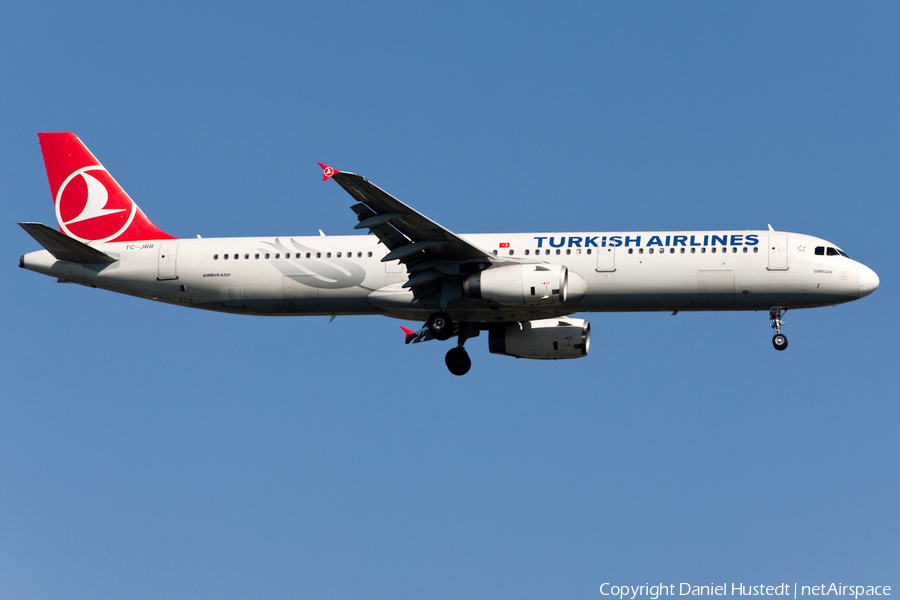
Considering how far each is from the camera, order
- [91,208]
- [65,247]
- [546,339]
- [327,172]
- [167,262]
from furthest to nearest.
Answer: [91,208] → [546,339] → [167,262] → [65,247] → [327,172]

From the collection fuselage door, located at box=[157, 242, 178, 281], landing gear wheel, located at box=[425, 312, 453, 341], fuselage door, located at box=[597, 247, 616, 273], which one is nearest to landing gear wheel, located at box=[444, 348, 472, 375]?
landing gear wheel, located at box=[425, 312, 453, 341]

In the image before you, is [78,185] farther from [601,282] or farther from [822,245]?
[822,245]

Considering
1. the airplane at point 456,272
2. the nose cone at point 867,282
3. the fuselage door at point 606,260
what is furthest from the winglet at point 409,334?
the nose cone at point 867,282

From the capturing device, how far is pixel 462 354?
41938mm

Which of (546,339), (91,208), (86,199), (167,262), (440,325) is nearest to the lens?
(440,325)

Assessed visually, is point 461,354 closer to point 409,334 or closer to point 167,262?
point 409,334

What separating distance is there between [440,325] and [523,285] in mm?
3870

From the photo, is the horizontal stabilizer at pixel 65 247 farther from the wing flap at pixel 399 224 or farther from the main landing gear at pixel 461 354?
the main landing gear at pixel 461 354

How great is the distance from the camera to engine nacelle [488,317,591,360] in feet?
139

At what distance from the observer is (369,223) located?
3628 cm

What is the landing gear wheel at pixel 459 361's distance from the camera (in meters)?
41.9

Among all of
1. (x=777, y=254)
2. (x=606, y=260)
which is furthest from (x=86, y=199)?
(x=777, y=254)

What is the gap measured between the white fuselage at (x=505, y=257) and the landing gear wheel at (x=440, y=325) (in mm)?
382

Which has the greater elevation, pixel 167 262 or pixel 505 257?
pixel 505 257
